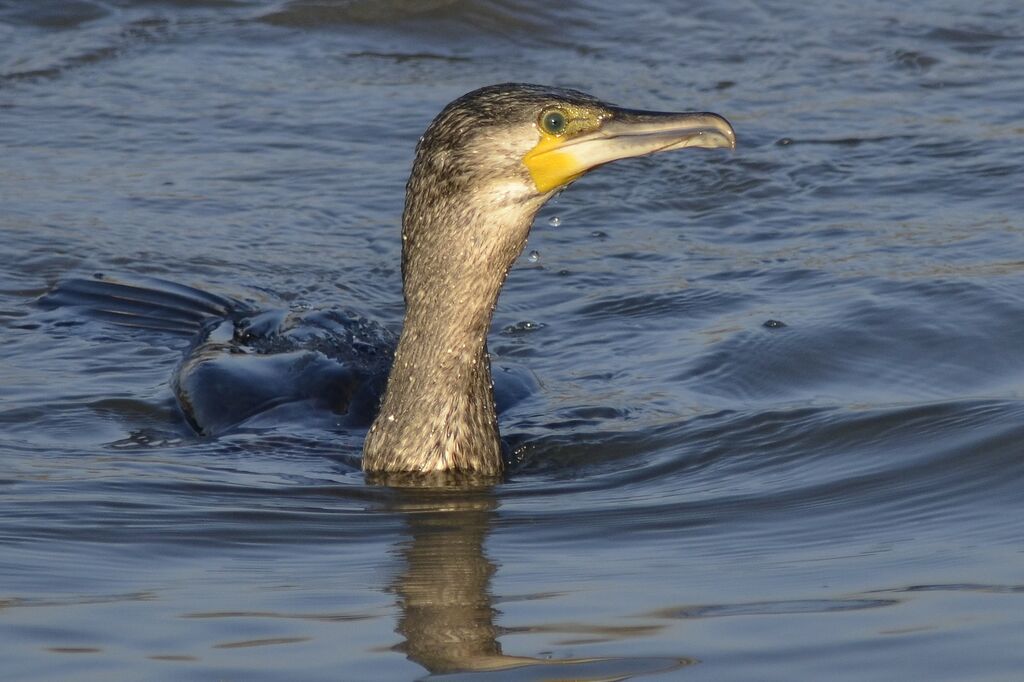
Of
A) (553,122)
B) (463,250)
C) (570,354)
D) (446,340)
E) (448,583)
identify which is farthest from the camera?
(570,354)

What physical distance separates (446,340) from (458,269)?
0.73 feet

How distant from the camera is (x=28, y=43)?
10445mm

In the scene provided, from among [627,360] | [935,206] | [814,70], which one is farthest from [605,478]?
[814,70]

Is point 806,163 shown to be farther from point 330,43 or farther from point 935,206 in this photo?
point 330,43

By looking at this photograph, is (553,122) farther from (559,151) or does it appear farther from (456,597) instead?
(456,597)

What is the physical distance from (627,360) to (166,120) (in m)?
3.92

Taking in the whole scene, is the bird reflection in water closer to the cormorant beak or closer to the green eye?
the cormorant beak

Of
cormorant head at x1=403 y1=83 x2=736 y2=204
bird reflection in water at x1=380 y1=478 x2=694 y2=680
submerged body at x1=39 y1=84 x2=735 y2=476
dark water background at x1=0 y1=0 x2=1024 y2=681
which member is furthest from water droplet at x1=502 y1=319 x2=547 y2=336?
cormorant head at x1=403 y1=83 x2=736 y2=204

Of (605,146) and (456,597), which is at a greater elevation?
(605,146)

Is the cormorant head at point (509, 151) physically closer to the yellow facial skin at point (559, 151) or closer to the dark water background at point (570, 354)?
the yellow facial skin at point (559, 151)

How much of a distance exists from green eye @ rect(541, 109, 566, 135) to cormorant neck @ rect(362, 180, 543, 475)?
0.21 metres

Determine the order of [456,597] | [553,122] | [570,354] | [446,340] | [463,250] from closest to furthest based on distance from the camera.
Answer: [456,597] < [553,122] < [463,250] < [446,340] < [570,354]

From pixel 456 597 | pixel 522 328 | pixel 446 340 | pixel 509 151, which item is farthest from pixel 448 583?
pixel 522 328

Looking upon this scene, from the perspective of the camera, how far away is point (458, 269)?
15.6ft
